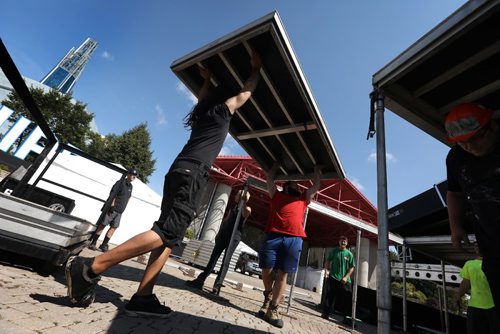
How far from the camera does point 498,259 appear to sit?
141 centimetres

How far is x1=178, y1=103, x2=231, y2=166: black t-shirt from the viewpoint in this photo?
2082 millimetres

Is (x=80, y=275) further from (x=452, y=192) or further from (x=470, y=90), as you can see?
(x=470, y=90)

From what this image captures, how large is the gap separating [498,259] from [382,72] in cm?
150

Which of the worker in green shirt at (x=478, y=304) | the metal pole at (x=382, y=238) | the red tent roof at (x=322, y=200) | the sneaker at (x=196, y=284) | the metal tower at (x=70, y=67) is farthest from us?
the metal tower at (x=70, y=67)

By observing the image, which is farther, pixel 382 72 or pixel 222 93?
pixel 222 93

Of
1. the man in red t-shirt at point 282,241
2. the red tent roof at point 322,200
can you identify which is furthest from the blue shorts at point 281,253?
the red tent roof at point 322,200

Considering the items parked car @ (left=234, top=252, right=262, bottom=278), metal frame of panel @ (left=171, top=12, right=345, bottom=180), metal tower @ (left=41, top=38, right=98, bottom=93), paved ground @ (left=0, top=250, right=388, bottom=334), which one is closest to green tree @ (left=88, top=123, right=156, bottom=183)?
parked car @ (left=234, top=252, right=262, bottom=278)

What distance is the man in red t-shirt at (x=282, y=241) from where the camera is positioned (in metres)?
3.17

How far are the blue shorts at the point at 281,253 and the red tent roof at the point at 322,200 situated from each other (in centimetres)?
1115

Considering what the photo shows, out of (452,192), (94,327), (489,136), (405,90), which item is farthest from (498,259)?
(94,327)

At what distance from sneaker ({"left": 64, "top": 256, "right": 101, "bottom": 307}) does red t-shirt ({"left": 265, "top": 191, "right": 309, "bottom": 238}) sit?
229cm

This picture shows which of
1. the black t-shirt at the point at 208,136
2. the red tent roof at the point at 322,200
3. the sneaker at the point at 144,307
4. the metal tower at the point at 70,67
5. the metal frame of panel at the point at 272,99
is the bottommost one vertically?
the sneaker at the point at 144,307

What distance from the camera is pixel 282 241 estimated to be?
3334mm

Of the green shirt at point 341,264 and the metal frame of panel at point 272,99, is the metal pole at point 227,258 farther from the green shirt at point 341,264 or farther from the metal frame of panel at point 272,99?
the green shirt at point 341,264
